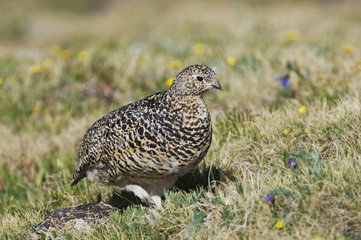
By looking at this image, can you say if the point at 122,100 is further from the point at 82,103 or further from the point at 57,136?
the point at 57,136

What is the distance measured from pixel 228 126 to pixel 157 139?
1.56 m

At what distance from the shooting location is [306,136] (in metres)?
4.79

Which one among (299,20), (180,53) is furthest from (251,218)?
(299,20)

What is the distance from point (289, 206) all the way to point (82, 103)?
15.7ft

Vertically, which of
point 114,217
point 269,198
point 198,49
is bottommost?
point 114,217

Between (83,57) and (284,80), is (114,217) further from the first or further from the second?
(83,57)

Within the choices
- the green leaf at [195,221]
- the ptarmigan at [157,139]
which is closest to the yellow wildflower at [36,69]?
the ptarmigan at [157,139]

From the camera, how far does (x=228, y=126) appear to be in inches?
216

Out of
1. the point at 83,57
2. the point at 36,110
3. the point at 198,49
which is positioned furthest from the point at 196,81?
the point at 83,57

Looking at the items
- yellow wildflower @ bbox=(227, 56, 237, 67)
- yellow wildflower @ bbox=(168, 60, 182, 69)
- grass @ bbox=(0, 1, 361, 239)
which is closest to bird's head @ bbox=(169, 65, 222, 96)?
grass @ bbox=(0, 1, 361, 239)

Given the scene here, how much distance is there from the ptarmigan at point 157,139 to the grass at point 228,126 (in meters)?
0.26

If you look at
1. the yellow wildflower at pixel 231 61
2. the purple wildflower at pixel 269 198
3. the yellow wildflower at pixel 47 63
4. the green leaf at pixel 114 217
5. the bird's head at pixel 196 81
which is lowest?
the green leaf at pixel 114 217

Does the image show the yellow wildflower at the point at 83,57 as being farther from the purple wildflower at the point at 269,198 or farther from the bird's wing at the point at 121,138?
the purple wildflower at the point at 269,198

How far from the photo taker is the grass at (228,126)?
3.56 m
